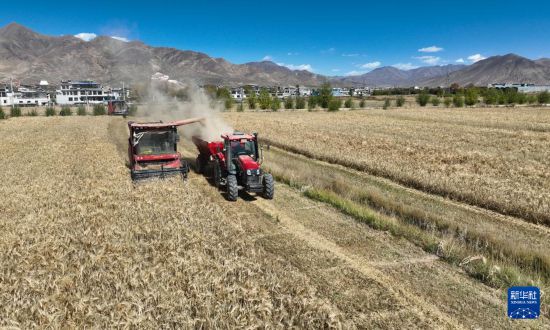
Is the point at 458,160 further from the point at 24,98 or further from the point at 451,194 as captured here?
the point at 24,98

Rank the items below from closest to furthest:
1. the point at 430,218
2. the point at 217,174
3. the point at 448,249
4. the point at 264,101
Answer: the point at 448,249 → the point at 430,218 → the point at 217,174 → the point at 264,101

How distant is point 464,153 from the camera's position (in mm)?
22750

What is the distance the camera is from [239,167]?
14859 mm

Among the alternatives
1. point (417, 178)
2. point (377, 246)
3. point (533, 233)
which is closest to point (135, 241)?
point (377, 246)

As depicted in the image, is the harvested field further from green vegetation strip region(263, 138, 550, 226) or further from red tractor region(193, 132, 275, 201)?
green vegetation strip region(263, 138, 550, 226)

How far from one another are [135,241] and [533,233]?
38.2 feet

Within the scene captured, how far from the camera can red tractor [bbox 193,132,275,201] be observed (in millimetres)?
14242

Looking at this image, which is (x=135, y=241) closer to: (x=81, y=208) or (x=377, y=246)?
(x=81, y=208)

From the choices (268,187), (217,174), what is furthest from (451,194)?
(217,174)

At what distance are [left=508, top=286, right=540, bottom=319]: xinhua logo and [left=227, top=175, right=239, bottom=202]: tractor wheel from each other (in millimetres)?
9514

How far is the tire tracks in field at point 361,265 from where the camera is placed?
7.31m

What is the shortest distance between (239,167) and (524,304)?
10.3 m

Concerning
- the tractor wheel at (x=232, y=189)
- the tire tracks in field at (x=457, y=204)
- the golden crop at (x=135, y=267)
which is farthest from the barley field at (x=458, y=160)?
the golden crop at (x=135, y=267)

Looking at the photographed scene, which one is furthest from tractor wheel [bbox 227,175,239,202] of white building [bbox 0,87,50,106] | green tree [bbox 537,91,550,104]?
white building [bbox 0,87,50,106]
